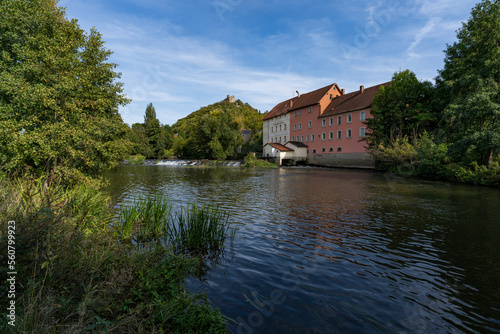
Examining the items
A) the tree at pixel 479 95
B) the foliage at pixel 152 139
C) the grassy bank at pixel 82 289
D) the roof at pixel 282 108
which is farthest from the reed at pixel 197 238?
the foliage at pixel 152 139

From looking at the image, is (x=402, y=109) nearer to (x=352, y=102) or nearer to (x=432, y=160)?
(x=352, y=102)

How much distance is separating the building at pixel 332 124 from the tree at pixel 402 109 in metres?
6.03

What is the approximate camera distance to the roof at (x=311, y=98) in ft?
199

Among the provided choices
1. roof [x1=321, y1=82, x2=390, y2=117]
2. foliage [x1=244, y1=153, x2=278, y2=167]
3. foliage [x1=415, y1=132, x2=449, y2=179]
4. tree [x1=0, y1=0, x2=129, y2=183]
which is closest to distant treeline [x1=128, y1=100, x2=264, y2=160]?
foliage [x1=244, y1=153, x2=278, y2=167]

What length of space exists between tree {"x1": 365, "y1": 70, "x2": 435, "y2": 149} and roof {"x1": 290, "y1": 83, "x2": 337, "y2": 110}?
64.9 ft

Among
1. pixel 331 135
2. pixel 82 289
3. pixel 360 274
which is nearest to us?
pixel 82 289

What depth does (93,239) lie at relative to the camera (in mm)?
5699

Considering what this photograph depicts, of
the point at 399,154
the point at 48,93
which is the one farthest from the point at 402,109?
the point at 48,93

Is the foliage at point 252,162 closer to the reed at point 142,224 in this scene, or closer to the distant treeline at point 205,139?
the distant treeline at point 205,139

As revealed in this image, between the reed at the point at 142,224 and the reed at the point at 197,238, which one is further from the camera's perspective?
the reed at the point at 142,224

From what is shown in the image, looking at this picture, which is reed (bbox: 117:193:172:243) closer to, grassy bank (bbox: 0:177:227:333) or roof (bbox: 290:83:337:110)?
grassy bank (bbox: 0:177:227:333)

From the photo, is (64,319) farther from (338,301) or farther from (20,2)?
(20,2)

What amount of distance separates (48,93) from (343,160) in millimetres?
49715

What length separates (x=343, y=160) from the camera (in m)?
51.7
